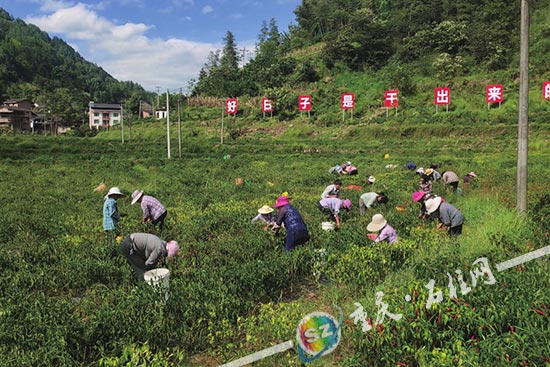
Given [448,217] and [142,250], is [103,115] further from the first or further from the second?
[448,217]

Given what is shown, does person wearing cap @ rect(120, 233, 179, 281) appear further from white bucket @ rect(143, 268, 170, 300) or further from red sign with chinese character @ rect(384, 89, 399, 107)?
red sign with chinese character @ rect(384, 89, 399, 107)

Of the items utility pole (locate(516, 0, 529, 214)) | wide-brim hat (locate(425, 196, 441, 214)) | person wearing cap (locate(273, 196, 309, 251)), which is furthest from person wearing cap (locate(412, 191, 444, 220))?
person wearing cap (locate(273, 196, 309, 251))

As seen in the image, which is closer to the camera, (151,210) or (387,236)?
(387,236)

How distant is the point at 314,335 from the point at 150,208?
216 inches

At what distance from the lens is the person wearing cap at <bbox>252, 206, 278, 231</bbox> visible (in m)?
7.95

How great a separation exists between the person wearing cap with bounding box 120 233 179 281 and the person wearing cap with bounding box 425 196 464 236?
462cm

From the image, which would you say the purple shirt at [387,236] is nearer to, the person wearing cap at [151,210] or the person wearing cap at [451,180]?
the person wearing cap at [151,210]

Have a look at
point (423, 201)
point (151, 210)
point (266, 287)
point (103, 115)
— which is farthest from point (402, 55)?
point (103, 115)

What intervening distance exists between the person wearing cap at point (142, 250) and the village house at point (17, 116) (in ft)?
221

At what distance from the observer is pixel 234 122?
46.7 m

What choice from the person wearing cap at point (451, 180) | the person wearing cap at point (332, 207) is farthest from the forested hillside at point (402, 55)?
the person wearing cap at point (332, 207)

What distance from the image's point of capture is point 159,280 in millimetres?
4840

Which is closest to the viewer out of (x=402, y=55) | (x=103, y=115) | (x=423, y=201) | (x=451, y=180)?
(x=423, y=201)

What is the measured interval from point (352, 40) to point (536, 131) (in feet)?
113
